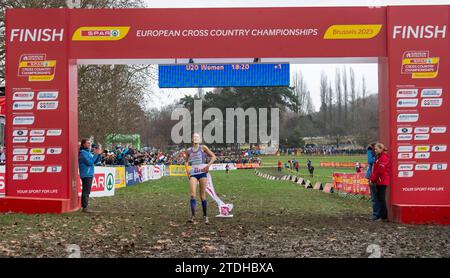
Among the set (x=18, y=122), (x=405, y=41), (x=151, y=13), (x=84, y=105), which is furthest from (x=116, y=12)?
(x=84, y=105)

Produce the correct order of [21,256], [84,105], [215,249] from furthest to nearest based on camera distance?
[84,105], [215,249], [21,256]

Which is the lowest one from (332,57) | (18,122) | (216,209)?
(216,209)

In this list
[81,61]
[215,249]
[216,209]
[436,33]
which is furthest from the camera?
[216,209]

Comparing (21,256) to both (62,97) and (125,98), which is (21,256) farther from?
(125,98)

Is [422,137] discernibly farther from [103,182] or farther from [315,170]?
[315,170]

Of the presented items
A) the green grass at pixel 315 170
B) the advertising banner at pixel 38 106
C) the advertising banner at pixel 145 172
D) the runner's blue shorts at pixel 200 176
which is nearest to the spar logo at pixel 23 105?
the advertising banner at pixel 38 106

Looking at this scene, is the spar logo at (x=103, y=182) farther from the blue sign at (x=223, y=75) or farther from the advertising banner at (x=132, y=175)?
the blue sign at (x=223, y=75)

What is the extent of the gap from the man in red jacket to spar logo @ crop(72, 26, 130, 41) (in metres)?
6.82

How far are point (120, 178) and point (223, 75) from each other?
15509 millimetres

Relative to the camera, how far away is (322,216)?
46.8 feet

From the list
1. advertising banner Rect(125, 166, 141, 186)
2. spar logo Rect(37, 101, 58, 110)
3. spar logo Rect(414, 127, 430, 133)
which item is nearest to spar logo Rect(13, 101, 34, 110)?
spar logo Rect(37, 101, 58, 110)

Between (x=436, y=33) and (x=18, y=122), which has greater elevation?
(x=436, y=33)

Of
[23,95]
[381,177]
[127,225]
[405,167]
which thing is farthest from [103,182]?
[405,167]

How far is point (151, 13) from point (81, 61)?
227 centimetres
